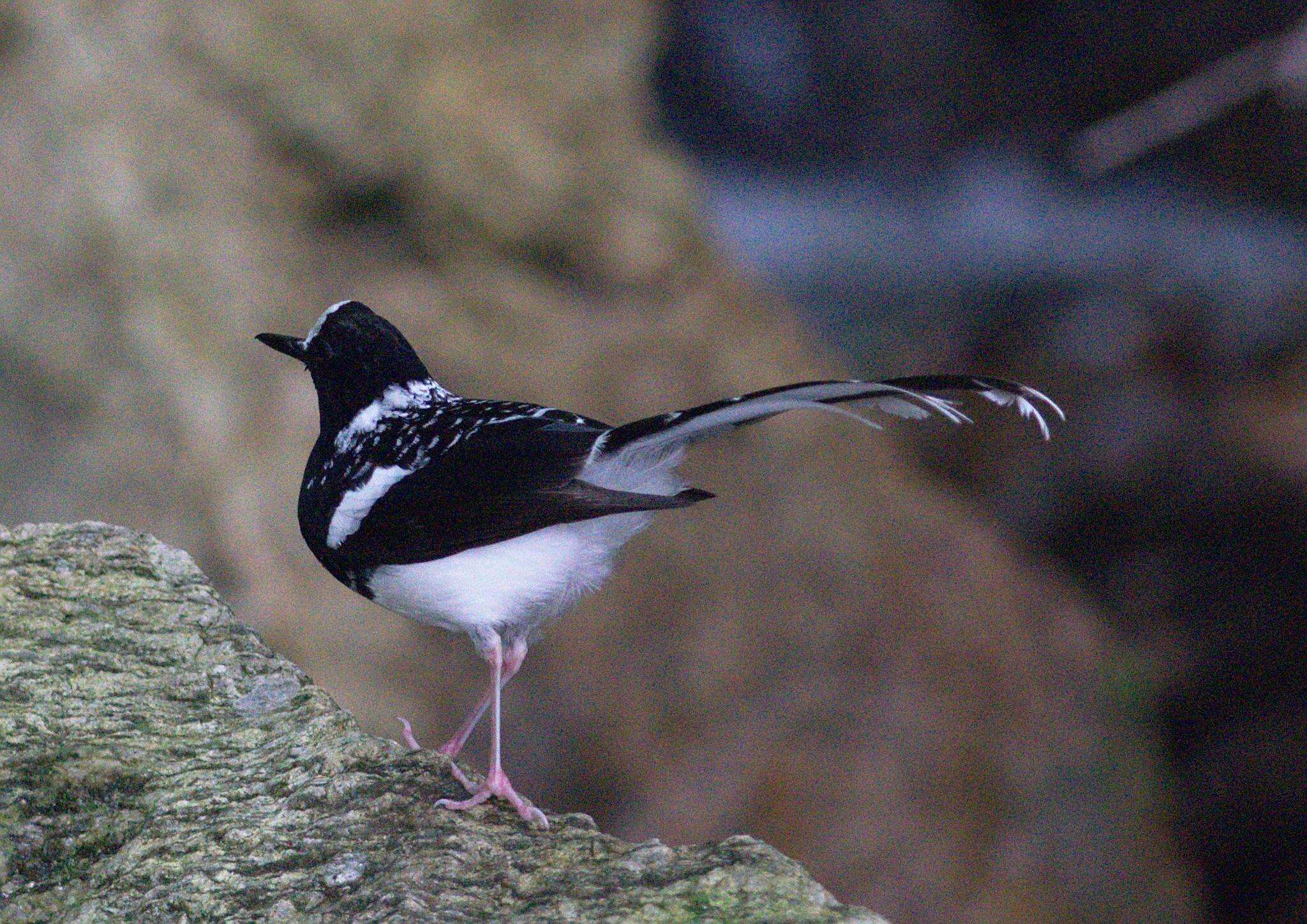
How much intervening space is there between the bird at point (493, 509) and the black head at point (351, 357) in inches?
4.1

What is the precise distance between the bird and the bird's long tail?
17mm

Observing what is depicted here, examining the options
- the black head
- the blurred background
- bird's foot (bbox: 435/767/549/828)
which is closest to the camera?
bird's foot (bbox: 435/767/549/828)

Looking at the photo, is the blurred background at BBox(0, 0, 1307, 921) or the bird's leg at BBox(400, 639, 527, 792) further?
the blurred background at BBox(0, 0, 1307, 921)

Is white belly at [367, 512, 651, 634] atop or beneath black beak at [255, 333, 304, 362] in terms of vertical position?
beneath

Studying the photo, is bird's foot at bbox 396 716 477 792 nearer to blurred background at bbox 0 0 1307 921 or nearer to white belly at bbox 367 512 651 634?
white belly at bbox 367 512 651 634

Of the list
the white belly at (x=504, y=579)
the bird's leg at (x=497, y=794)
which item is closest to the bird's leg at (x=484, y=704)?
the white belly at (x=504, y=579)

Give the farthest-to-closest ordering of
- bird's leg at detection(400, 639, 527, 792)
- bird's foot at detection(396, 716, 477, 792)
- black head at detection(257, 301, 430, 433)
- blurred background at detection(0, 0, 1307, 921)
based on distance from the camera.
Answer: blurred background at detection(0, 0, 1307, 921), black head at detection(257, 301, 430, 433), bird's leg at detection(400, 639, 527, 792), bird's foot at detection(396, 716, 477, 792)

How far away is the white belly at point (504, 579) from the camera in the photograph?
3861 millimetres

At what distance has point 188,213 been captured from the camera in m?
8.06

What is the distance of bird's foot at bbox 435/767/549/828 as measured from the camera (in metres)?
3.38

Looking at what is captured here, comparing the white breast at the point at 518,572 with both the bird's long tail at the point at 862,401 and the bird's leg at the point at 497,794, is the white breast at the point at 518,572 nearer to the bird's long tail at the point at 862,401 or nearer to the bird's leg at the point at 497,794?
the bird's leg at the point at 497,794

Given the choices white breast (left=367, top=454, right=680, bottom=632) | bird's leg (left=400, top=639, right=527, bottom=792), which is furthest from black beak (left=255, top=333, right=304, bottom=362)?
bird's leg (left=400, top=639, right=527, bottom=792)

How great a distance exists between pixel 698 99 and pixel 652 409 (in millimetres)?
6323

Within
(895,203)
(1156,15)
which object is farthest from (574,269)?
(1156,15)
